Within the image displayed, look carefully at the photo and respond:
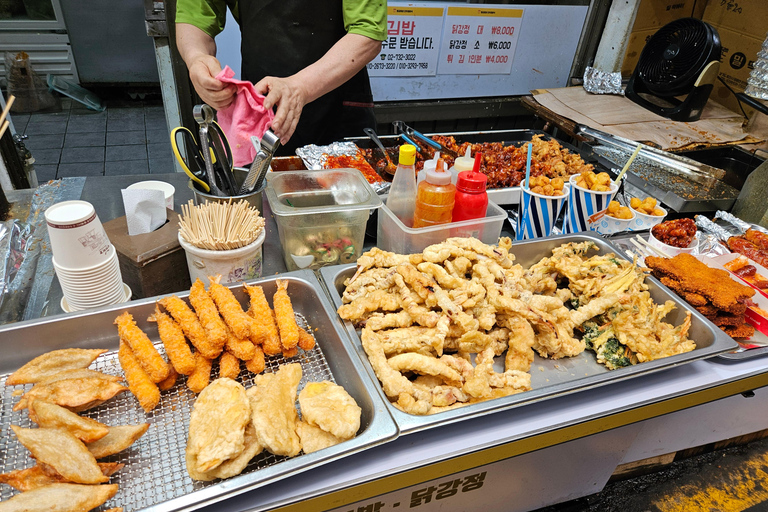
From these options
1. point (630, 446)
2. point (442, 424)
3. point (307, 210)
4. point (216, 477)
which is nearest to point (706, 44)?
point (630, 446)

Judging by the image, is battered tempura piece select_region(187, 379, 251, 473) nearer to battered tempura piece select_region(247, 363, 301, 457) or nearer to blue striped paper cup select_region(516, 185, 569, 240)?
battered tempura piece select_region(247, 363, 301, 457)

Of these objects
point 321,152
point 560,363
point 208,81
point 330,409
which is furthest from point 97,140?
point 560,363

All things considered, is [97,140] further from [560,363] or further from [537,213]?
[560,363]

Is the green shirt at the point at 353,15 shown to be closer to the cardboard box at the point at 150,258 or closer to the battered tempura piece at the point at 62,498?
the cardboard box at the point at 150,258

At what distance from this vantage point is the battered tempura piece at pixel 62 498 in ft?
3.27

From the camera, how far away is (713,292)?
1.83 m

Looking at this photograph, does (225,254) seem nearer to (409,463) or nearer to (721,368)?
(409,463)

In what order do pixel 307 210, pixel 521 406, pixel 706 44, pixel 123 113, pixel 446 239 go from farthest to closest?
pixel 123 113
pixel 706 44
pixel 446 239
pixel 307 210
pixel 521 406

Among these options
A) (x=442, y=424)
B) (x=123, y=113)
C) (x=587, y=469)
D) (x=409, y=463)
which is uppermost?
(x=442, y=424)

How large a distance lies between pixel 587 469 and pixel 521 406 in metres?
0.82

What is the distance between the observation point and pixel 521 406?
1432 millimetres

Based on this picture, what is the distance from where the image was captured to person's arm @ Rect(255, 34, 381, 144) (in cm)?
236

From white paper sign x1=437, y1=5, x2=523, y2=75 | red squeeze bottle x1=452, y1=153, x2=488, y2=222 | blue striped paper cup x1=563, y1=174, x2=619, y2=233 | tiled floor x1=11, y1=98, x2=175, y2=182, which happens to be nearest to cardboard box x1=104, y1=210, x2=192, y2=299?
red squeeze bottle x1=452, y1=153, x2=488, y2=222

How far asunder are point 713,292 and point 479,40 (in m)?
3.63
